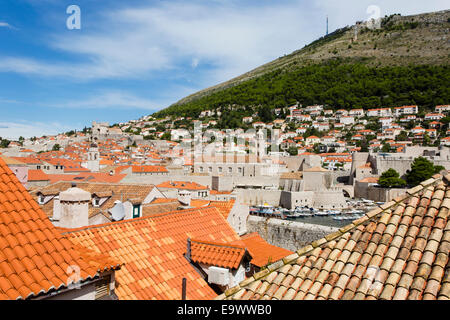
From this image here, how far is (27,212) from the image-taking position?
8.90 ft

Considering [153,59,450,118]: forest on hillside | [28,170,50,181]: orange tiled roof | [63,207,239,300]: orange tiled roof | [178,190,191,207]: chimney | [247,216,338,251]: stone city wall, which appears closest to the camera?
[63,207,239,300]: orange tiled roof

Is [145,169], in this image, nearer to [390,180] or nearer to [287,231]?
[287,231]

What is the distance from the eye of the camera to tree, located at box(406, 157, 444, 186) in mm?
39747

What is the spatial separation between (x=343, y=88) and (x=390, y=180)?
76.2m

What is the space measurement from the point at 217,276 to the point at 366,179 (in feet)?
146

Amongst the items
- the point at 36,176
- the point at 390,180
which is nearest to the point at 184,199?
the point at 36,176

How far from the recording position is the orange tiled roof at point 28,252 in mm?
2291

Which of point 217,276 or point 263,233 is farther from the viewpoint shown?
point 263,233

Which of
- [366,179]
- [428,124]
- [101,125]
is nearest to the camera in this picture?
[366,179]

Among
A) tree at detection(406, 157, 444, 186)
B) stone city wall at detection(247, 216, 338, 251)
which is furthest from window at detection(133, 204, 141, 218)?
tree at detection(406, 157, 444, 186)

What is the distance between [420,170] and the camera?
1588 inches

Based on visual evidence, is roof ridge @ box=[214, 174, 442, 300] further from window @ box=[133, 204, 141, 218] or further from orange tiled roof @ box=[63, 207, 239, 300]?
window @ box=[133, 204, 141, 218]
